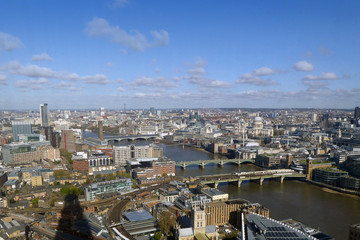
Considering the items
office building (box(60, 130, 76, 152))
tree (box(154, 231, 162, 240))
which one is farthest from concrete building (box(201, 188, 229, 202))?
office building (box(60, 130, 76, 152))

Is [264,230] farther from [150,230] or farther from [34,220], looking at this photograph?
[34,220]

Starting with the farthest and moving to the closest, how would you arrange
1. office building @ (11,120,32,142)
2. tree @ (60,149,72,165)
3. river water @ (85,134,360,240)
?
office building @ (11,120,32,142) → tree @ (60,149,72,165) → river water @ (85,134,360,240)

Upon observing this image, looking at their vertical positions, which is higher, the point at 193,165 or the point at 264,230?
the point at 264,230

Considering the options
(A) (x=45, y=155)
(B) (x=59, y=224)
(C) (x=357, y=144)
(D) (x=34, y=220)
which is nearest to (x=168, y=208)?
(B) (x=59, y=224)

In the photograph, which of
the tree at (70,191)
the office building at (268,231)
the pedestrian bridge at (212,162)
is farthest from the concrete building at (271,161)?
the office building at (268,231)

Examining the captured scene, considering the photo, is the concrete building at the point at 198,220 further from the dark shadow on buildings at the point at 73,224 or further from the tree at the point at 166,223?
the dark shadow on buildings at the point at 73,224

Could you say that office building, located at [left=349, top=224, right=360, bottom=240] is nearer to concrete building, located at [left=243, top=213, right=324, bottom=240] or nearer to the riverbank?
concrete building, located at [left=243, top=213, right=324, bottom=240]

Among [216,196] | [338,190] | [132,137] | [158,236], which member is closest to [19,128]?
[132,137]
